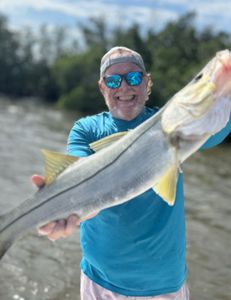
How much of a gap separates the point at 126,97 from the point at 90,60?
190 feet

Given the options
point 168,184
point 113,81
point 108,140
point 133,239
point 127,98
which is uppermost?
point 113,81

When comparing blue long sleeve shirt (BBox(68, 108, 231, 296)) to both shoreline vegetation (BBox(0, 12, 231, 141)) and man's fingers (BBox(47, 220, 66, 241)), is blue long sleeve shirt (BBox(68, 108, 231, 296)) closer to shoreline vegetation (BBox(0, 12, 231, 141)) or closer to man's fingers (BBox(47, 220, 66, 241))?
man's fingers (BBox(47, 220, 66, 241))

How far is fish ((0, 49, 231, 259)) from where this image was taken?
279cm

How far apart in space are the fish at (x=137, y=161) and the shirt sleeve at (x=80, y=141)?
0.42 meters

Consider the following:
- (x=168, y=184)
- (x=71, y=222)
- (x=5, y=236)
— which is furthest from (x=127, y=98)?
(x=5, y=236)

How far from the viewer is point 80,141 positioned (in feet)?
12.2

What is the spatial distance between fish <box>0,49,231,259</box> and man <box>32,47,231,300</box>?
0.51 meters

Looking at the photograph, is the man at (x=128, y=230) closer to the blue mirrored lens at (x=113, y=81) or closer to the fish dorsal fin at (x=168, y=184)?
the blue mirrored lens at (x=113, y=81)

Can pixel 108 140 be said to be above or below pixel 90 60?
below

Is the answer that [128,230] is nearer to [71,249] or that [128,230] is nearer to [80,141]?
[80,141]

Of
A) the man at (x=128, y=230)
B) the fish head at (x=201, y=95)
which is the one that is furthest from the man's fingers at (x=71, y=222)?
the fish head at (x=201, y=95)

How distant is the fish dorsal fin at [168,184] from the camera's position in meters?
2.95

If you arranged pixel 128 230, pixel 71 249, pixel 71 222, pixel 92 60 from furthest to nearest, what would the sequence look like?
1. pixel 92 60
2. pixel 71 249
3. pixel 128 230
4. pixel 71 222

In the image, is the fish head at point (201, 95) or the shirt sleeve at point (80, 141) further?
the shirt sleeve at point (80, 141)
